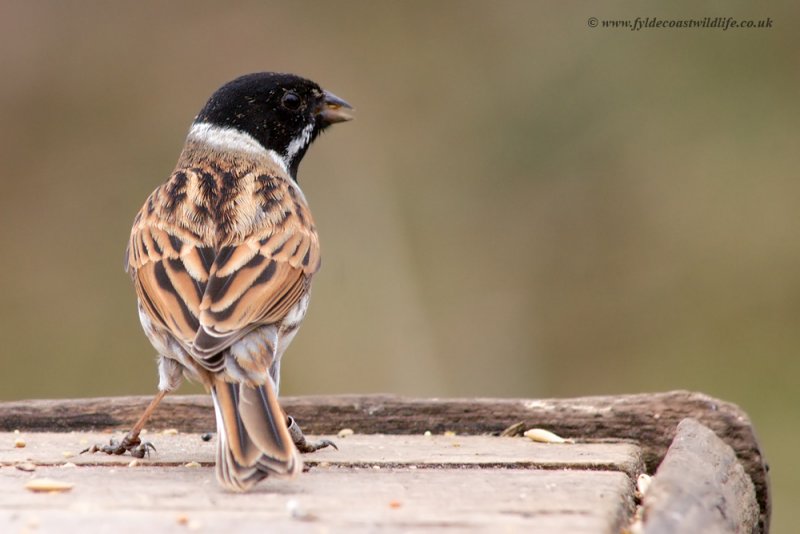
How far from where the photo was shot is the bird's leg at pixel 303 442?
17.0 ft

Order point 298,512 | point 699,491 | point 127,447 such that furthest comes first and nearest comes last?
1. point 127,447
2. point 699,491
3. point 298,512

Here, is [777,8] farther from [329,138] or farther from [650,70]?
[329,138]

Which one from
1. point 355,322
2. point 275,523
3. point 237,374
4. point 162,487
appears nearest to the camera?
point 275,523

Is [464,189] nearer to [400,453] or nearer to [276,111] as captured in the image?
[276,111]

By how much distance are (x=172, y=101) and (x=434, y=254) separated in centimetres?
292

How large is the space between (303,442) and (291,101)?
242 cm

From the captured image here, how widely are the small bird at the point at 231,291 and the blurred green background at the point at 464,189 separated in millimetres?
5064

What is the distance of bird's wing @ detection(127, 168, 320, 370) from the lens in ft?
16.2

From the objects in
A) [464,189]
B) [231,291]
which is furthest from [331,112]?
[464,189]

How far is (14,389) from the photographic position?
12008 millimetres

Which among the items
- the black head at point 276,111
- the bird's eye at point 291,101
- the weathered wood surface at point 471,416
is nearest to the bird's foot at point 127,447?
the weathered wood surface at point 471,416

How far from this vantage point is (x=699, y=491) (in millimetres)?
4000

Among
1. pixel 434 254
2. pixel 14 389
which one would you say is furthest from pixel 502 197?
pixel 14 389

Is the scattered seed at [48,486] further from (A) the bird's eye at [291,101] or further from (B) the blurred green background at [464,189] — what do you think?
(B) the blurred green background at [464,189]
